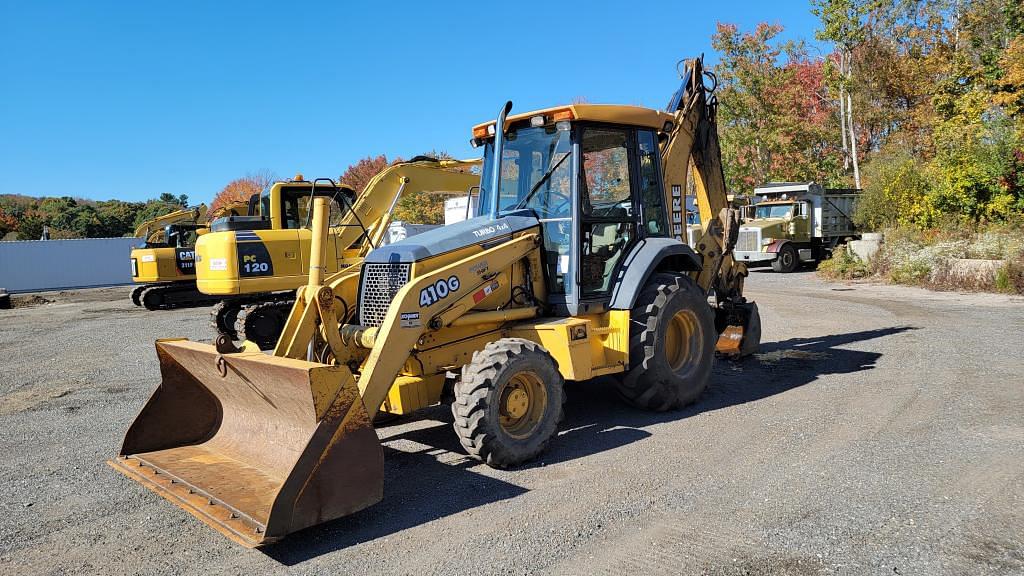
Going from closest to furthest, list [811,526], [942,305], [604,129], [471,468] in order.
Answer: [811,526] → [471,468] → [604,129] → [942,305]

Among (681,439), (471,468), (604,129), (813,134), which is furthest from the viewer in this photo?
(813,134)

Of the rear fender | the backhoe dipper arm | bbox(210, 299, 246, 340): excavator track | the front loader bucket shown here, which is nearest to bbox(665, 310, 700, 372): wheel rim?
the rear fender

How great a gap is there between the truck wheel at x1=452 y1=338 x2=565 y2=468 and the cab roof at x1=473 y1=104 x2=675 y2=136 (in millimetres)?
2081

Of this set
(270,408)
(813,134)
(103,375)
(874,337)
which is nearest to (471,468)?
(270,408)

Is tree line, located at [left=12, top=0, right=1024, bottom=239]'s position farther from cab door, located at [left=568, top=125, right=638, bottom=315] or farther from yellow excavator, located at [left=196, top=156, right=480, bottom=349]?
cab door, located at [left=568, top=125, right=638, bottom=315]

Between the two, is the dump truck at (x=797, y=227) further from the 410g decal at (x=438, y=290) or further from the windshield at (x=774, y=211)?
the 410g decal at (x=438, y=290)

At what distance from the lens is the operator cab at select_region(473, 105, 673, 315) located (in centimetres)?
612

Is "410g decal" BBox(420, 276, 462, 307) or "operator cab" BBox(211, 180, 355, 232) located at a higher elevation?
"operator cab" BBox(211, 180, 355, 232)

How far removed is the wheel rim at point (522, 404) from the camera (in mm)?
5156

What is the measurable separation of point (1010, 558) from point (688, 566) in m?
1.62

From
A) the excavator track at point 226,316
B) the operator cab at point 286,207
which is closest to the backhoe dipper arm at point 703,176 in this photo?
the operator cab at point 286,207

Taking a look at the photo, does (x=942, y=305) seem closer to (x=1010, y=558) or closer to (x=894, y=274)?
(x=894, y=274)

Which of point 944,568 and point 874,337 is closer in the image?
point 944,568

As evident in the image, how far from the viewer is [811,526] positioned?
4078mm
